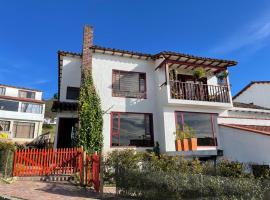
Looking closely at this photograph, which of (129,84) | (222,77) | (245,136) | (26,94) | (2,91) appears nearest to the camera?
(245,136)

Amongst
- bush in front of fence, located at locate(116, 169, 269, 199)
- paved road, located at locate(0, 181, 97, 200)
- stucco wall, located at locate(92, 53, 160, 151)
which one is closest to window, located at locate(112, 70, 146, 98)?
stucco wall, located at locate(92, 53, 160, 151)

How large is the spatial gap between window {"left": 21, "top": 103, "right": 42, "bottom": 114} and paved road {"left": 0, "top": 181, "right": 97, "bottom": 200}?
138ft

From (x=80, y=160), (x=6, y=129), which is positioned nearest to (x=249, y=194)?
(x=80, y=160)

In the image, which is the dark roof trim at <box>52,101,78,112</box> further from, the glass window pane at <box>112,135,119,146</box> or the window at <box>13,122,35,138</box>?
the window at <box>13,122,35,138</box>

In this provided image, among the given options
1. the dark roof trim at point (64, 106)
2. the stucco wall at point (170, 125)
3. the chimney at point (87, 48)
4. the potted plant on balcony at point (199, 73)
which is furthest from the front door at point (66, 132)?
the potted plant on balcony at point (199, 73)

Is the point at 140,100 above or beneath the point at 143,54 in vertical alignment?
beneath

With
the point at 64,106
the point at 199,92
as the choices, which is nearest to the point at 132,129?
the point at 64,106

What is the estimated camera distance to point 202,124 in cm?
1920

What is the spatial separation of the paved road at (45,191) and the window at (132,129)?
567cm

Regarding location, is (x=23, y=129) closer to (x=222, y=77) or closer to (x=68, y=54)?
(x=68, y=54)

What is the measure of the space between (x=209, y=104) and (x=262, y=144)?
616cm

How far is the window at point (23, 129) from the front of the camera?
4838 centimetres

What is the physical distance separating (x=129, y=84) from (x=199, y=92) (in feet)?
18.6

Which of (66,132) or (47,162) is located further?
(66,132)
